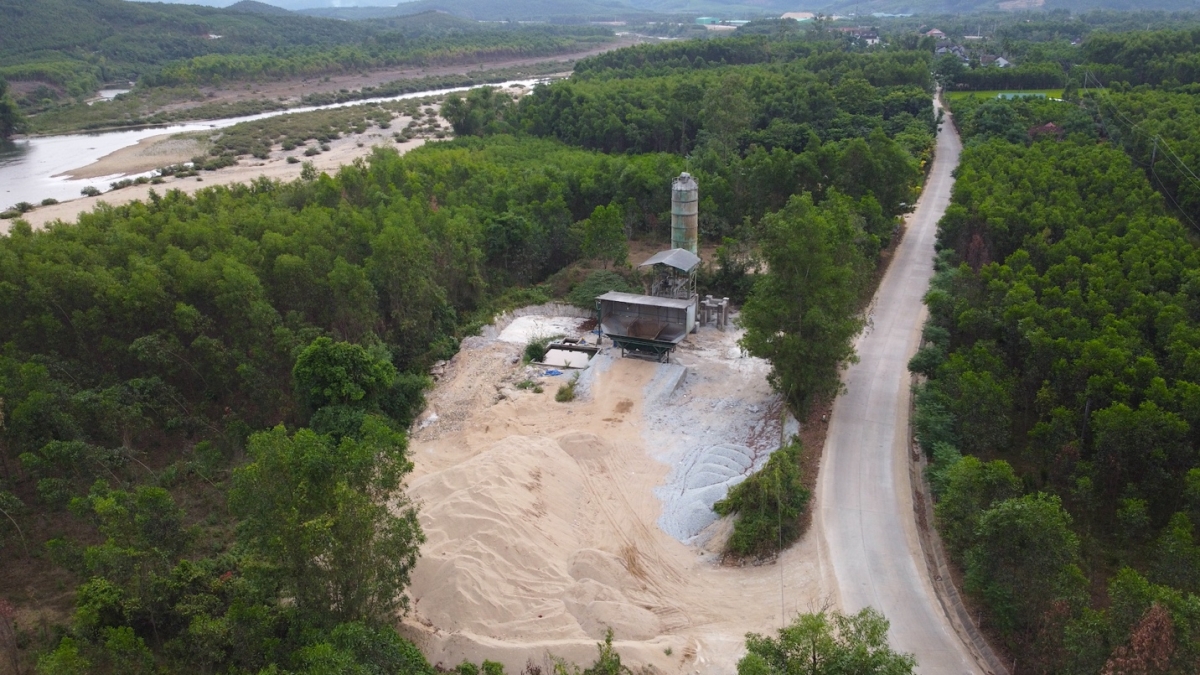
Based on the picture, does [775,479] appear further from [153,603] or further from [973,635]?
[153,603]

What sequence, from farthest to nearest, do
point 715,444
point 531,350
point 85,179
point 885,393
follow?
point 85,179 < point 531,350 < point 885,393 < point 715,444

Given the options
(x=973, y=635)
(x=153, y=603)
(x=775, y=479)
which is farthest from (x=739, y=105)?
(x=153, y=603)

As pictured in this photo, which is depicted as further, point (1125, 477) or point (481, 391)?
point (481, 391)

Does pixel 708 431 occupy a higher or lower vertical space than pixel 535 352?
lower

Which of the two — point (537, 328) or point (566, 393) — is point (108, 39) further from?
point (566, 393)

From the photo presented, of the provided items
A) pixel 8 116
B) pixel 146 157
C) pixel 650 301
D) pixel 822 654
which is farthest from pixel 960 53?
pixel 822 654

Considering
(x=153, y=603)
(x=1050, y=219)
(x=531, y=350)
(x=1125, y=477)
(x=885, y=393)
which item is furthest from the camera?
(x=1050, y=219)

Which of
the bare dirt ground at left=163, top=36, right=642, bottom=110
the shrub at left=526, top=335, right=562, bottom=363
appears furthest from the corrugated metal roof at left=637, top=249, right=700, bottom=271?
the bare dirt ground at left=163, top=36, right=642, bottom=110

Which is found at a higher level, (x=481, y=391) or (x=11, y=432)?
(x=11, y=432)
